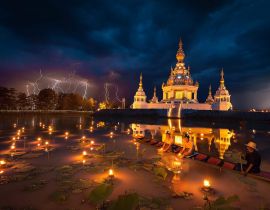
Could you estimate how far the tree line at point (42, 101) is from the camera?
257 feet

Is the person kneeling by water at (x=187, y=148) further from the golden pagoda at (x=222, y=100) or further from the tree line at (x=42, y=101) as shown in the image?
the tree line at (x=42, y=101)

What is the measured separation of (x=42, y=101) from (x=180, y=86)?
194ft

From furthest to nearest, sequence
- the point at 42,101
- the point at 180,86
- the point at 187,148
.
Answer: the point at 42,101 < the point at 180,86 < the point at 187,148

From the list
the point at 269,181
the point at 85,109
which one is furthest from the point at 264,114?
the point at 85,109

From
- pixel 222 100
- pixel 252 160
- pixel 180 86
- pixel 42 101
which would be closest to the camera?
pixel 252 160

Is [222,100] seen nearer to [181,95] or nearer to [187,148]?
[181,95]

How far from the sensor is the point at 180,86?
79312 mm

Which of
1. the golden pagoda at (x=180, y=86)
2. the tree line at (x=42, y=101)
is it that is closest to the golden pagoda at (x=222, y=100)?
the golden pagoda at (x=180, y=86)

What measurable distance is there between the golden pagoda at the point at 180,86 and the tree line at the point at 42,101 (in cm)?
4243

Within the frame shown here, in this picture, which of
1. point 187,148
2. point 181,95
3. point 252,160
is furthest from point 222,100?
point 252,160

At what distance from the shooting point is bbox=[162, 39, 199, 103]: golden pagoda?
3127 inches

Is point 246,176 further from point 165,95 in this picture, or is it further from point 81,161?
point 165,95

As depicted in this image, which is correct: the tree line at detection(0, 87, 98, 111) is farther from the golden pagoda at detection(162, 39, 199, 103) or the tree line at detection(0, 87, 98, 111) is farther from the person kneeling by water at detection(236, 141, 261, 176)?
the person kneeling by water at detection(236, 141, 261, 176)

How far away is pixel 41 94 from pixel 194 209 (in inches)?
3664
